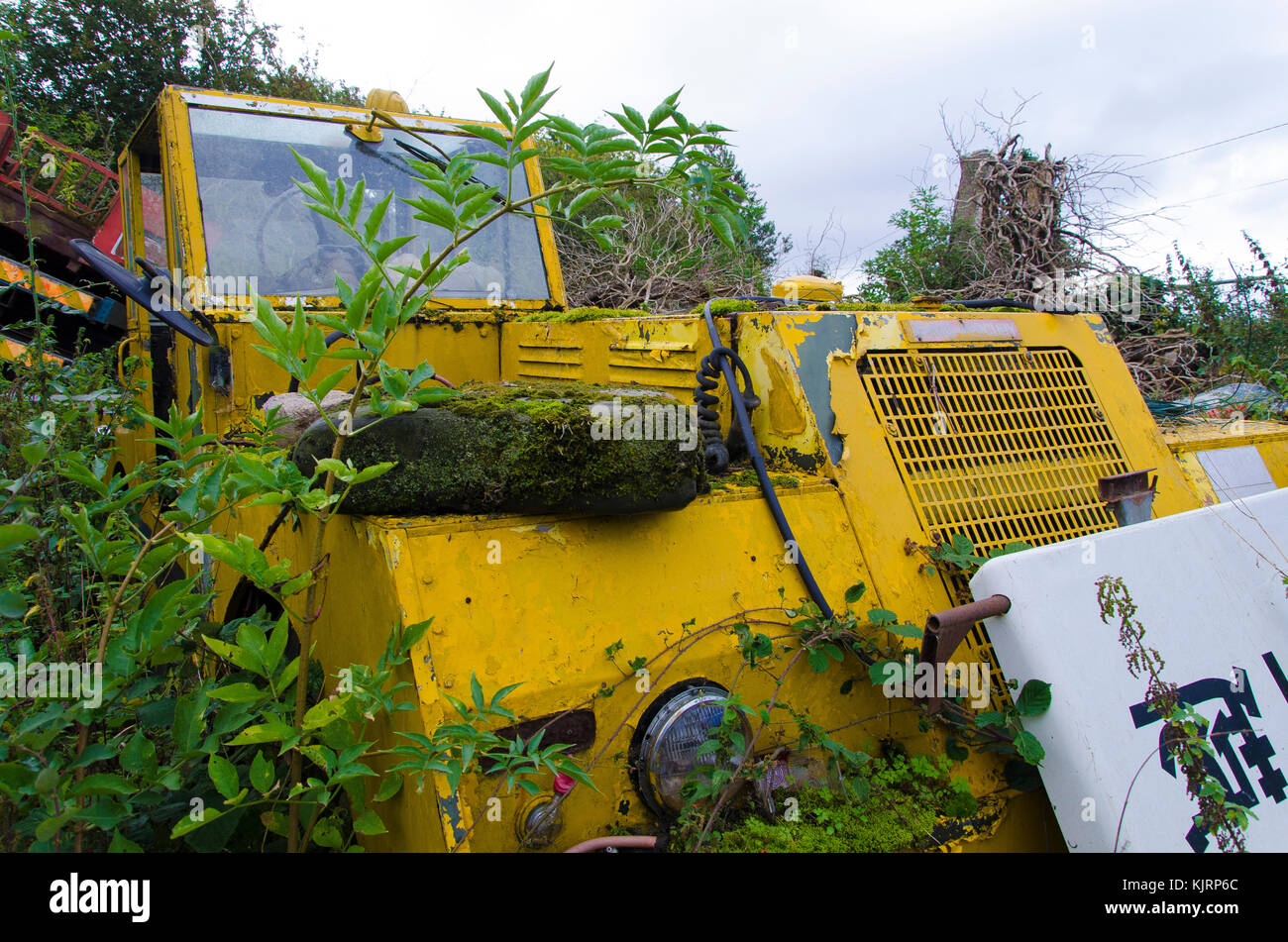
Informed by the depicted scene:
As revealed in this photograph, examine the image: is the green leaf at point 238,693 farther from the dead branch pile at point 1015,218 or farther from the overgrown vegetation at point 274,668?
the dead branch pile at point 1015,218

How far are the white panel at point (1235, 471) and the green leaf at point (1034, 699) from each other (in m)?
1.36

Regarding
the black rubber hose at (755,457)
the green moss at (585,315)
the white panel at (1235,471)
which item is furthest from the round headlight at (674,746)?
the white panel at (1235,471)

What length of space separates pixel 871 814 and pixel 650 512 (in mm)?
646

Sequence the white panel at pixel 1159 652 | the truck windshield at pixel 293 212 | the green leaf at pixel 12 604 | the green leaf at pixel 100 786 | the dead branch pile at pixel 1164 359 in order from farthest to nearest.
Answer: the dead branch pile at pixel 1164 359 → the truck windshield at pixel 293 212 → the white panel at pixel 1159 652 → the green leaf at pixel 12 604 → the green leaf at pixel 100 786

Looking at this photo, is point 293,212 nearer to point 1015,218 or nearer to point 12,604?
point 12,604

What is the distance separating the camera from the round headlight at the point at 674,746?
1.34 metres

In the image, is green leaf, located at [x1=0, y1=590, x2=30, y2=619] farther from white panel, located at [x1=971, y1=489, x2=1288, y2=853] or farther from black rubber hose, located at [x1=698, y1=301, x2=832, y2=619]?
white panel, located at [x1=971, y1=489, x2=1288, y2=853]

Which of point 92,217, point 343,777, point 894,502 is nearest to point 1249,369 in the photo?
point 894,502

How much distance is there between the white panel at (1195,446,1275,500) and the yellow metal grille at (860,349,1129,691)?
1.53 feet

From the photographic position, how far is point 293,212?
2686 mm

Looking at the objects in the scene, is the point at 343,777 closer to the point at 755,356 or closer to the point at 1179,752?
the point at 755,356

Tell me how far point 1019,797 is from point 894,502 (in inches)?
24.3

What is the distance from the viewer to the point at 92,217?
7328 mm

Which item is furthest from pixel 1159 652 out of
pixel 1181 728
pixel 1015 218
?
pixel 1015 218
